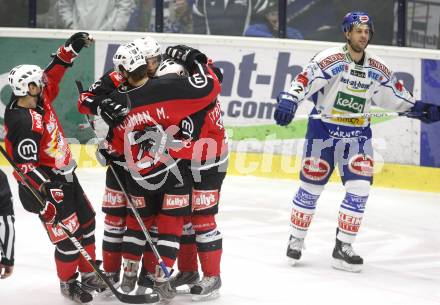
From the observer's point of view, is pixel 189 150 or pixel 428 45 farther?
pixel 428 45

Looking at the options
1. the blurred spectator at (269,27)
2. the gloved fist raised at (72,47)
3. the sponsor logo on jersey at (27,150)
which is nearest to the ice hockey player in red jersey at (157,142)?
the sponsor logo on jersey at (27,150)

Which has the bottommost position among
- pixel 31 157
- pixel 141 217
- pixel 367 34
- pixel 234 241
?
pixel 234 241

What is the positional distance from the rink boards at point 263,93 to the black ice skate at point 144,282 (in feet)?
11.0

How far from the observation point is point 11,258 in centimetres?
455

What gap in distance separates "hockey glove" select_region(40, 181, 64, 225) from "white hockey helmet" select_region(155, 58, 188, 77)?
74cm

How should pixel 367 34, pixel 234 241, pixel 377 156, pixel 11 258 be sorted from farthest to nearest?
pixel 377 156
pixel 234 241
pixel 367 34
pixel 11 258

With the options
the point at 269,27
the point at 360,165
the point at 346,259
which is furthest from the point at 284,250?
the point at 269,27

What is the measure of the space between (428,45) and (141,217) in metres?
4.63

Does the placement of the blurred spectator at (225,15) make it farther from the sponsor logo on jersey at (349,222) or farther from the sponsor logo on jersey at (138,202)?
the sponsor logo on jersey at (138,202)

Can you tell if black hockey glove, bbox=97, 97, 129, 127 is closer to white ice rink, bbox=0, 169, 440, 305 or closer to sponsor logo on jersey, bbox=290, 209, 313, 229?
white ice rink, bbox=0, 169, 440, 305

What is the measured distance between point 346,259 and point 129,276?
4.97 feet

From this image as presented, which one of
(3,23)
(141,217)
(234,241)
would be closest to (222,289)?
(141,217)

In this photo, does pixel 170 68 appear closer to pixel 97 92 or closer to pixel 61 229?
pixel 97 92

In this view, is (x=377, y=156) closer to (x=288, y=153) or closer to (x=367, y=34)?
(x=288, y=153)
